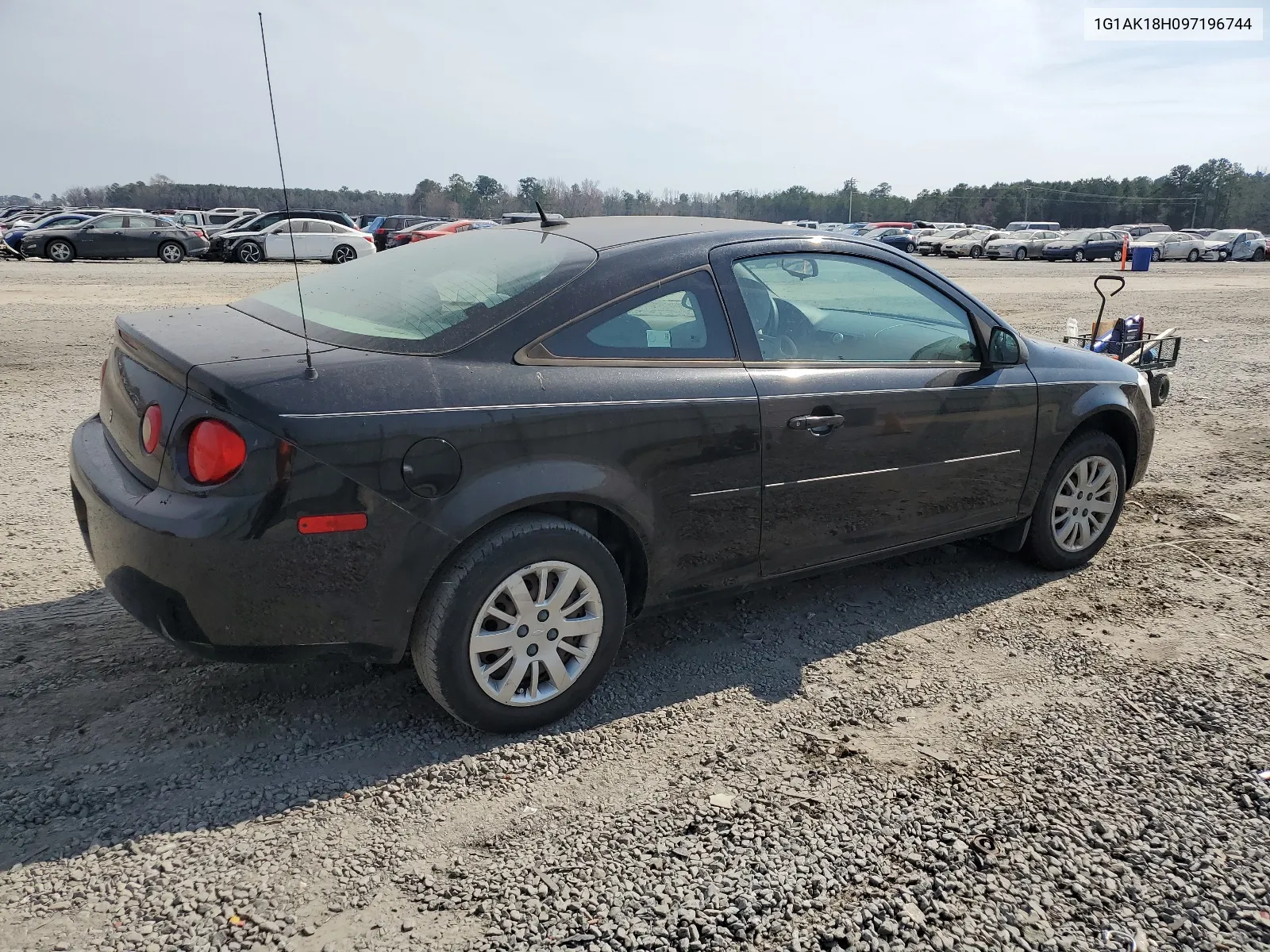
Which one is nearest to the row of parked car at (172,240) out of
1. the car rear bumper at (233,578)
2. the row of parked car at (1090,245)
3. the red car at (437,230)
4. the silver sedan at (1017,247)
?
the red car at (437,230)

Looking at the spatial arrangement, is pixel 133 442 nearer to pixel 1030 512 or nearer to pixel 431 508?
Result: pixel 431 508

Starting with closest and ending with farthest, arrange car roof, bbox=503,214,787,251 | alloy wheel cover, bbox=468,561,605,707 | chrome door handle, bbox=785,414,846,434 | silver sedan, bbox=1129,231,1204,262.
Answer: alloy wheel cover, bbox=468,561,605,707, chrome door handle, bbox=785,414,846,434, car roof, bbox=503,214,787,251, silver sedan, bbox=1129,231,1204,262

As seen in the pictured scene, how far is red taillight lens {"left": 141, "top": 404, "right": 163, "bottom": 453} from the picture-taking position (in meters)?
2.84

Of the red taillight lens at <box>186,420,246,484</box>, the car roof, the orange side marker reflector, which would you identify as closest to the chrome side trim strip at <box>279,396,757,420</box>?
the red taillight lens at <box>186,420,246,484</box>

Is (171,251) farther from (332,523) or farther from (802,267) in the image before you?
(332,523)

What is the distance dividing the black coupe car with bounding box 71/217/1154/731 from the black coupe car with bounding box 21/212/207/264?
26.7 m

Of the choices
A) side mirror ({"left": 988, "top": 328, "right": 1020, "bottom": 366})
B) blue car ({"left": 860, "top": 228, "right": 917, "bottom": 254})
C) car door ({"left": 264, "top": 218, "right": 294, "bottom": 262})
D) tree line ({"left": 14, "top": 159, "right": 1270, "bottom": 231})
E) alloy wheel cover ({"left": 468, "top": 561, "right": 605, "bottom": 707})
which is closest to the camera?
alloy wheel cover ({"left": 468, "top": 561, "right": 605, "bottom": 707})

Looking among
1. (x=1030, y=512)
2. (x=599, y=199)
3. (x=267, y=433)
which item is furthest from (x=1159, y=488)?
(x=599, y=199)

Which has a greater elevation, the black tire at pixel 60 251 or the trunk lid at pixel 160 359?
the trunk lid at pixel 160 359

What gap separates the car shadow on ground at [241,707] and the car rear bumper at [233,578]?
35cm

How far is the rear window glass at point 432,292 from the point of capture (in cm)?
310

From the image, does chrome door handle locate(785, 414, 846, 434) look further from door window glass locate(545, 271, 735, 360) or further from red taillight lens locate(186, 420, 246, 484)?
red taillight lens locate(186, 420, 246, 484)

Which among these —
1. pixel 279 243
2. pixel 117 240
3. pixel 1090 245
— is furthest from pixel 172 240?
pixel 1090 245

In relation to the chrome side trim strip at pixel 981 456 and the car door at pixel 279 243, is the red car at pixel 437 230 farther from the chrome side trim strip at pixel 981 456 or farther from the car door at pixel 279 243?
the chrome side trim strip at pixel 981 456
